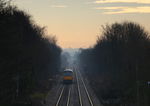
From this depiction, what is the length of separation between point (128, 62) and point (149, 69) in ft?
56.8

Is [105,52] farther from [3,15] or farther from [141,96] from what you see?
[3,15]

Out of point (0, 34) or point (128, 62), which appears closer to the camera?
point (0, 34)

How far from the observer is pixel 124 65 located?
121ft

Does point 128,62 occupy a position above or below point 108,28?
below

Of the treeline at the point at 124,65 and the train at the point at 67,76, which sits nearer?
the treeline at the point at 124,65

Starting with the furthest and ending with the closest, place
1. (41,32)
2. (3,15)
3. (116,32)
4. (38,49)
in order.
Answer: (116,32) → (41,32) → (38,49) → (3,15)

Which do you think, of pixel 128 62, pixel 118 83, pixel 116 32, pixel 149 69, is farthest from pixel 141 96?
pixel 116 32

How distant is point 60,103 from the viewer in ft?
74.6

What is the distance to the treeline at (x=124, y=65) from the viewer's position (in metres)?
19.7

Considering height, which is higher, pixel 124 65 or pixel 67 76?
pixel 124 65

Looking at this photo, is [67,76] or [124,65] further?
[67,76]

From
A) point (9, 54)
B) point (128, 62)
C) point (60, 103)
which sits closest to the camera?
point (9, 54)

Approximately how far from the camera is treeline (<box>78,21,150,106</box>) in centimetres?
1966

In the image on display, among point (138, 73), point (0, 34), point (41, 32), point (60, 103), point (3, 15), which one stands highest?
point (41, 32)
